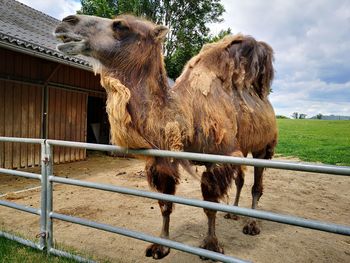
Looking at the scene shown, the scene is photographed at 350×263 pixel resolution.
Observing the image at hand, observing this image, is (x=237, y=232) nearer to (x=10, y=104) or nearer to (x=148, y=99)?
(x=148, y=99)

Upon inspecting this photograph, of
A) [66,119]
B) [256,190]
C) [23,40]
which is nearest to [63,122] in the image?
[66,119]

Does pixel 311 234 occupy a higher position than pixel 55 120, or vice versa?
pixel 55 120

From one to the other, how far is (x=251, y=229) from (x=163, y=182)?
155 centimetres

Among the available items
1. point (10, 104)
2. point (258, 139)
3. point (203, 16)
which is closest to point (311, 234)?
point (258, 139)

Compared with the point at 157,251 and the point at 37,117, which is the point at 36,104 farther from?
the point at 157,251

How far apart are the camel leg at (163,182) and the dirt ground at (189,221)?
0.09 m

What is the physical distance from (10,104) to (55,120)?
1.53 m

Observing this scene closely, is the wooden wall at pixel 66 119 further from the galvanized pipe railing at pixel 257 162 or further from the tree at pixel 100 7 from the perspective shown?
the tree at pixel 100 7

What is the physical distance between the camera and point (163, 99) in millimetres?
2648

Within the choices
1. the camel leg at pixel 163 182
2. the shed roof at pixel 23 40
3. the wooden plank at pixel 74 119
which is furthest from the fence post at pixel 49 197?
the wooden plank at pixel 74 119

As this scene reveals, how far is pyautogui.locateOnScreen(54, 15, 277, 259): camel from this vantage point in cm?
245

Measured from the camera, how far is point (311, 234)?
3908mm

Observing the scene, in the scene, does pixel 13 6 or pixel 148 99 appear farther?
pixel 13 6

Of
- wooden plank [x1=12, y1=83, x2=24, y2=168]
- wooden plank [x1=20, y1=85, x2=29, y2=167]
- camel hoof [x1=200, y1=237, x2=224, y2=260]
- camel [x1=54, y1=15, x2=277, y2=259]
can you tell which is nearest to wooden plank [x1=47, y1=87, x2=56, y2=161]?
wooden plank [x1=20, y1=85, x2=29, y2=167]
